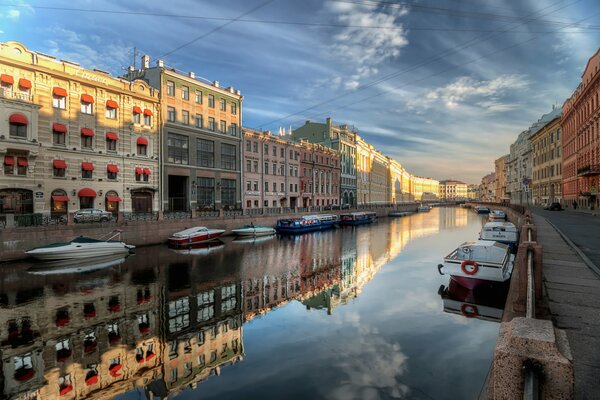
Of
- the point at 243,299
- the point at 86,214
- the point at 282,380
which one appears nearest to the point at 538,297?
the point at 282,380

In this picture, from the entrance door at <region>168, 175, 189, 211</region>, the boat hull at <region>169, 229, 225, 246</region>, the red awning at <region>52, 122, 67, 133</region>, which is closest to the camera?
the red awning at <region>52, 122, 67, 133</region>

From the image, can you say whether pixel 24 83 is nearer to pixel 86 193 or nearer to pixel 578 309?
pixel 86 193

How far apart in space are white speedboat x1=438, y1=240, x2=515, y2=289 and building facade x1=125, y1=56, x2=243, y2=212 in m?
33.6

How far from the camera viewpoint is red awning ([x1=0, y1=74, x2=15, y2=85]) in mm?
29353

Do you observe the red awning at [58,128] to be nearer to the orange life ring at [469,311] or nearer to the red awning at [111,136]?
the red awning at [111,136]

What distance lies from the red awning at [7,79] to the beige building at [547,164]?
88890 mm

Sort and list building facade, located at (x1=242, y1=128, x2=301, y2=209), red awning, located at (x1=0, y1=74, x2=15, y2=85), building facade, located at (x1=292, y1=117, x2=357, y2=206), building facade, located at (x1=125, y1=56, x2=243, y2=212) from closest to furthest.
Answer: red awning, located at (x1=0, y1=74, x2=15, y2=85) → building facade, located at (x1=125, y1=56, x2=243, y2=212) → building facade, located at (x1=242, y1=128, x2=301, y2=209) → building facade, located at (x1=292, y1=117, x2=357, y2=206)

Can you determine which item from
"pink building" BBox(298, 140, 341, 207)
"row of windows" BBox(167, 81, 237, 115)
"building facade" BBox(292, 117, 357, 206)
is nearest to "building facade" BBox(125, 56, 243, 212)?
"row of windows" BBox(167, 81, 237, 115)

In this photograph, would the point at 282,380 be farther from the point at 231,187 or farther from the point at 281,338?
the point at 231,187

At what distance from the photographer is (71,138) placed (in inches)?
1355

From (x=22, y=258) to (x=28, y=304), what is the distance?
474 inches

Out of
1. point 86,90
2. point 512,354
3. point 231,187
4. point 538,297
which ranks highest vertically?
point 86,90

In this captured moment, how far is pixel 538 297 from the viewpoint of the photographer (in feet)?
28.9

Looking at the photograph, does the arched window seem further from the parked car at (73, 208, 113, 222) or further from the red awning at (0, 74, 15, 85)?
the parked car at (73, 208, 113, 222)
